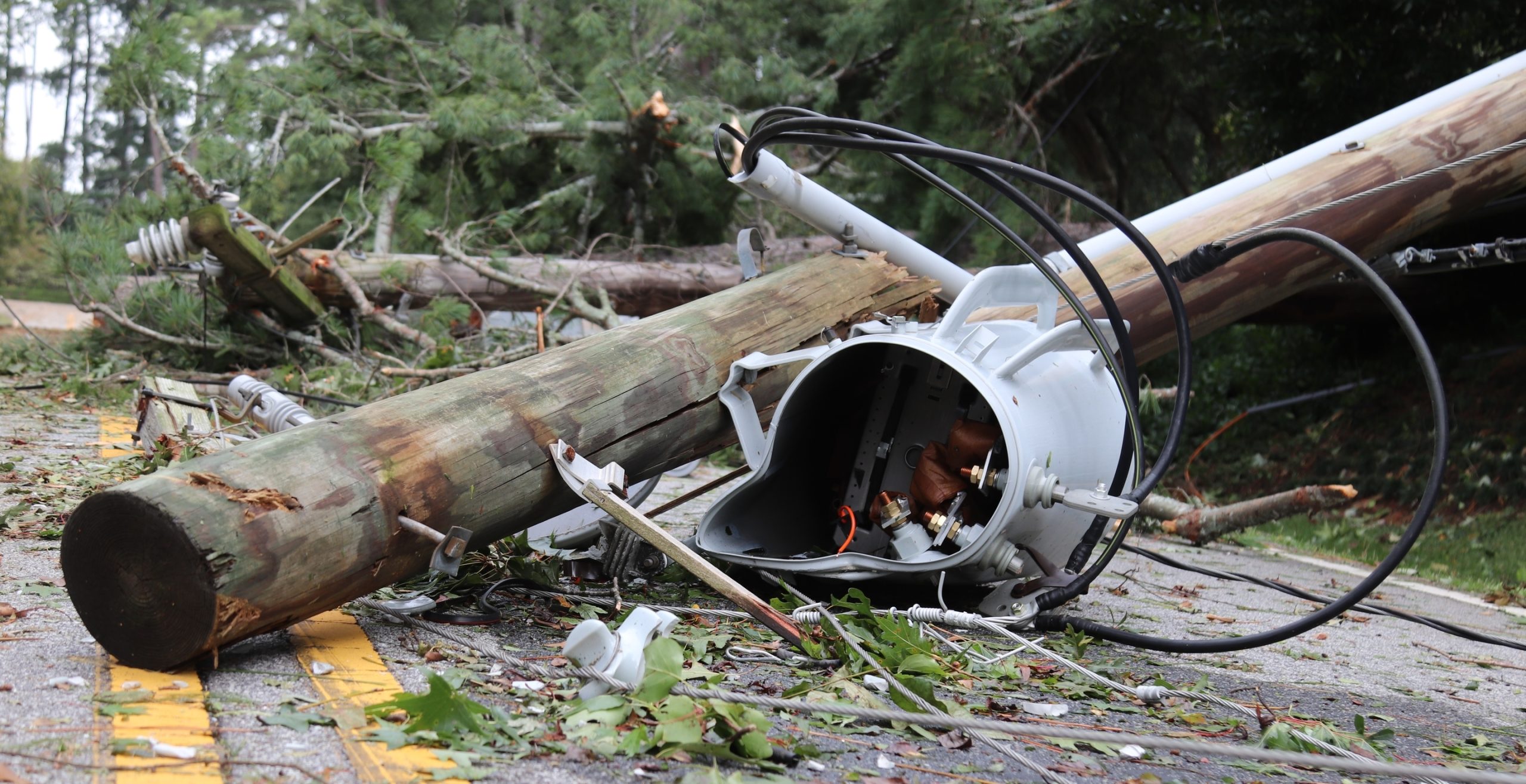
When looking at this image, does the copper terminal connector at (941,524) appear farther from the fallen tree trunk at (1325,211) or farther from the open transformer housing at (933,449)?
the fallen tree trunk at (1325,211)

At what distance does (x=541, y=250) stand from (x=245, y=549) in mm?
7088

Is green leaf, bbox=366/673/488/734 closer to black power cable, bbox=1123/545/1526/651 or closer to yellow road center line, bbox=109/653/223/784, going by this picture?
yellow road center line, bbox=109/653/223/784

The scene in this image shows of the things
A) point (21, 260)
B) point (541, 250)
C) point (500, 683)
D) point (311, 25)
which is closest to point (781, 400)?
point (500, 683)

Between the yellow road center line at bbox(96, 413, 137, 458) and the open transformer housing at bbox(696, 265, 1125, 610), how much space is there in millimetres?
2586

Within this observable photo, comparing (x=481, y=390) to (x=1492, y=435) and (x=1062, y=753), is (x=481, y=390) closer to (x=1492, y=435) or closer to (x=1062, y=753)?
(x=1062, y=753)

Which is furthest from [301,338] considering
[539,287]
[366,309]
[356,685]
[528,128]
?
[356,685]

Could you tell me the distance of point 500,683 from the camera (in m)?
2.16

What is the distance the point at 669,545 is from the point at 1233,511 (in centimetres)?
361

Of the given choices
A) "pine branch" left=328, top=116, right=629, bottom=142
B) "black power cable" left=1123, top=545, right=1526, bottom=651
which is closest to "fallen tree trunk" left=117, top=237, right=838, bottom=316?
"pine branch" left=328, top=116, right=629, bottom=142

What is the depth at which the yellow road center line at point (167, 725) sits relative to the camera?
5.25 ft

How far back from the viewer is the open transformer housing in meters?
2.86

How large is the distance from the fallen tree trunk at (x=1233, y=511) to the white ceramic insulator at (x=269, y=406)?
3384 mm

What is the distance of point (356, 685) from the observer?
6.87 ft

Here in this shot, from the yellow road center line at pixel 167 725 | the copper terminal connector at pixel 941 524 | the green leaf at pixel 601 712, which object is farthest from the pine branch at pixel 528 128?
the green leaf at pixel 601 712
